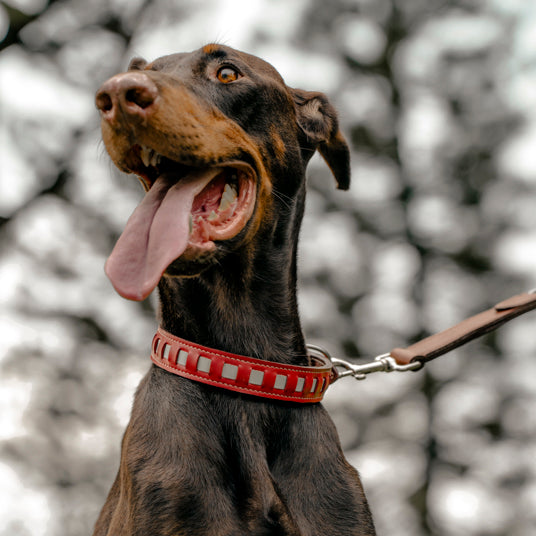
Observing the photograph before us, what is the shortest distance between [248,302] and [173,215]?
26.1 inches

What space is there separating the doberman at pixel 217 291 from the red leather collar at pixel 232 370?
4cm

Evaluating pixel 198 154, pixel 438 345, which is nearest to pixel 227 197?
pixel 198 154

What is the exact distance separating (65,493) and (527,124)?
32.1 feet

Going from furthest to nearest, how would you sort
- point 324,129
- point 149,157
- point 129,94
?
point 324,129 < point 149,157 < point 129,94

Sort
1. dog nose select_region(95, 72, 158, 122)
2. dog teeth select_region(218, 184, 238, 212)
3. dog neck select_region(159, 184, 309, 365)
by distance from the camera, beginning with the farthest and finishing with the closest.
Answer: dog neck select_region(159, 184, 309, 365)
dog teeth select_region(218, 184, 238, 212)
dog nose select_region(95, 72, 158, 122)

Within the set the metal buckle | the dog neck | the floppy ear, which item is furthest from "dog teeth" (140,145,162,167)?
the metal buckle

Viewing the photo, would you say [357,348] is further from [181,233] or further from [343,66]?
[181,233]

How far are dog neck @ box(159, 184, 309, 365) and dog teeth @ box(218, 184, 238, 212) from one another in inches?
10.3

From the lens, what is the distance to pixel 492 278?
34.3 feet

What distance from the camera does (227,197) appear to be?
2305mm

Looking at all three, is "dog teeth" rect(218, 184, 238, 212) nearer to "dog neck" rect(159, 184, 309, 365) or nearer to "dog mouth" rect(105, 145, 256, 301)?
"dog mouth" rect(105, 145, 256, 301)

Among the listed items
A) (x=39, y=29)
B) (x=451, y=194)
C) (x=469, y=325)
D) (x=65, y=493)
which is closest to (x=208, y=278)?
(x=469, y=325)

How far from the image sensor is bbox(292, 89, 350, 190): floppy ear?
2918mm

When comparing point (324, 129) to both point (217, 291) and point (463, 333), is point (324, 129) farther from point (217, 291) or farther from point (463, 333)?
point (463, 333)
